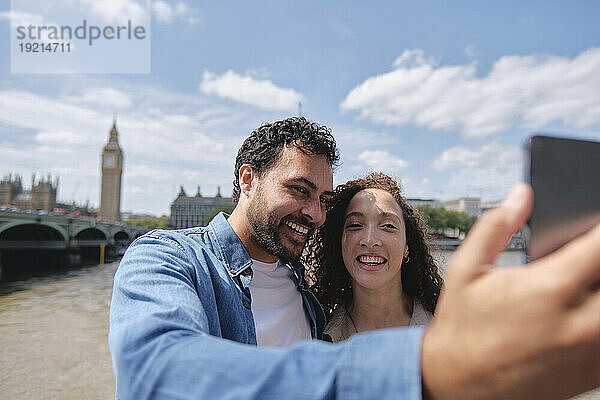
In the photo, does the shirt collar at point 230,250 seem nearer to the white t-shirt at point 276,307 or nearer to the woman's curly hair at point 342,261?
the white t-shirt at point 276,307

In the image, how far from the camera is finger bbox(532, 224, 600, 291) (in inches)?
20.4

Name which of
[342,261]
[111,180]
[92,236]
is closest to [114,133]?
[111,180]

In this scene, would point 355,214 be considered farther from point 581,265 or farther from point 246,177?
point 581,265

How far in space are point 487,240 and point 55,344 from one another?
561 inches

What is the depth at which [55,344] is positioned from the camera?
476 inches

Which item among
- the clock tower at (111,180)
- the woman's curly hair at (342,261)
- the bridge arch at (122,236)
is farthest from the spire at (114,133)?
the woman's curly hair at (342,261)

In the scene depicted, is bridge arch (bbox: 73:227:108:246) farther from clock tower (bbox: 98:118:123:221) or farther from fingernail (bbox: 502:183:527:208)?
fingernail (bbox: 502:183:527:208)

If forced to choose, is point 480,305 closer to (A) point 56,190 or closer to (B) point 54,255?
(B) point 54,255

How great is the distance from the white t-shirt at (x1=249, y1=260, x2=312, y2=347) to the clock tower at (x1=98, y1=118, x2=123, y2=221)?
10171cm

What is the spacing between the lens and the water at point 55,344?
8.54 m

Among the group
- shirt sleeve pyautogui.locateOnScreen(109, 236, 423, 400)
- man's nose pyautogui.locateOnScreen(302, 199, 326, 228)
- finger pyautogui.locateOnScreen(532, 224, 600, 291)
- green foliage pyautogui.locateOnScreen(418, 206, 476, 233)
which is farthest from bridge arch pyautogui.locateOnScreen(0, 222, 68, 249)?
green foliage pyautogui.locateOnScreen(418, 206, 476, 233)

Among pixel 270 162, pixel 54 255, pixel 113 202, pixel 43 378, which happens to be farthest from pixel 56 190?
pixel 270 162

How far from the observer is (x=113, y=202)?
97188 millimetres

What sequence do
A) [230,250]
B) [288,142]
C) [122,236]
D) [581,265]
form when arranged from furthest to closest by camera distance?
[122,236] → [288,142] → [230,250] → [581,265]
